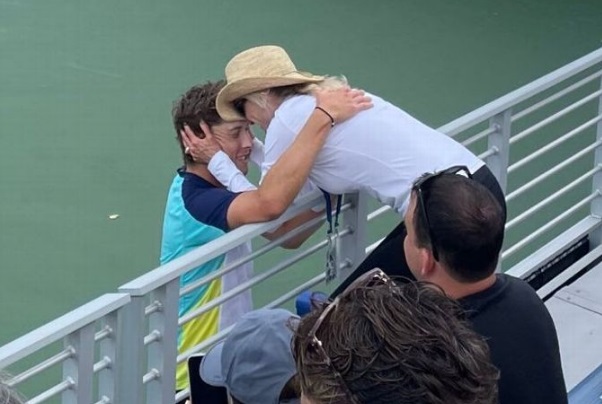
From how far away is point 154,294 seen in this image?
282cm

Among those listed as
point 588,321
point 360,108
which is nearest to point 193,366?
point 360,108

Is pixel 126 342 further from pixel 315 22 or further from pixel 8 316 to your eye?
pixel 315 22

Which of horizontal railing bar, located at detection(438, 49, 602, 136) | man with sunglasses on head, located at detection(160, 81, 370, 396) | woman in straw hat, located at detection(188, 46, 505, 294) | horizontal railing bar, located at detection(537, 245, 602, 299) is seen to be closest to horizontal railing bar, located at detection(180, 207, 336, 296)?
man with sunglasses on head, located at detection(160, 81, 370, 396)

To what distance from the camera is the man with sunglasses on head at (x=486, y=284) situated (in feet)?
7.24

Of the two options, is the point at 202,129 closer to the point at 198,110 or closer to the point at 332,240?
the point at 198,110

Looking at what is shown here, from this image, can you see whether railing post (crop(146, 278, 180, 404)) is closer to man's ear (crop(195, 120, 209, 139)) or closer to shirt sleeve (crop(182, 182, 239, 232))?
shirt sleeve (crop(182, 182, 239, 232))

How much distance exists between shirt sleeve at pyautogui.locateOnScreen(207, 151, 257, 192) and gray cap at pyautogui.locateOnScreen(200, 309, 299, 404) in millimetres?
1101

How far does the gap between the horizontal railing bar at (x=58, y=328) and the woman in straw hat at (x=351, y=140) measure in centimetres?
53

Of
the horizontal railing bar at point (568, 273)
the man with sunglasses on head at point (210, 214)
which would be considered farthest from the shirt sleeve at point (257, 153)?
the horizontal railing bar at point (568, 273)

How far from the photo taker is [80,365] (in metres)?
2.65

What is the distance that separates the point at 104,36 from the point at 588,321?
16.5 ft

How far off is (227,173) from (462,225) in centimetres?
102

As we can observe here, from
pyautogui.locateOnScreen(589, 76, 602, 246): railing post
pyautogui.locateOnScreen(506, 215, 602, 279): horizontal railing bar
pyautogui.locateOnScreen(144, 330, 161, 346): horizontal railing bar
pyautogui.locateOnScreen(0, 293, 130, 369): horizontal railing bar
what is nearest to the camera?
pyautogui.locateOnScreen(0, 293, 130, 369): horizontal railing bar

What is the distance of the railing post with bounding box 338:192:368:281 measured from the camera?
318 centimetres
